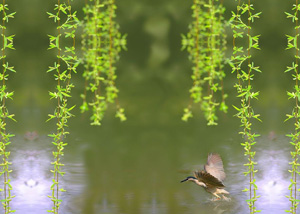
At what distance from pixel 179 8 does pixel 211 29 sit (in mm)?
2435

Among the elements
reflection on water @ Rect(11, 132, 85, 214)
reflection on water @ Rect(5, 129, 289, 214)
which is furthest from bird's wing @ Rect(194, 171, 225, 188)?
reflection on water @ Rect(11, 132, 85, 214)

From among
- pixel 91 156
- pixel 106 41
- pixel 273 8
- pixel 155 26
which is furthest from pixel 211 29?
pixel 273 8

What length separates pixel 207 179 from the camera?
4.52 meters

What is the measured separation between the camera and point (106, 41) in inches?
206

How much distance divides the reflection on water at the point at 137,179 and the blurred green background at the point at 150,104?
2 cm

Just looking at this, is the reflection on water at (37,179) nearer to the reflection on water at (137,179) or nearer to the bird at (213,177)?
the reflection on water at (137,179)

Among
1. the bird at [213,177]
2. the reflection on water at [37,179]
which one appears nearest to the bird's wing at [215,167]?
the bird at [213,177]

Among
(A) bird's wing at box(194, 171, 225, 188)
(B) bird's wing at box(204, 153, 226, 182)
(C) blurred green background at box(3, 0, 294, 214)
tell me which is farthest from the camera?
(C) blurred green background at box(3, 0, 294, 214)

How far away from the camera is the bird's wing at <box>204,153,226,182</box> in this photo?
4.53m

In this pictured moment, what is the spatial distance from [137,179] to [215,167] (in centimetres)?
83

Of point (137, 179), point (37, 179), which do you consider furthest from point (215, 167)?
point (37, 179)

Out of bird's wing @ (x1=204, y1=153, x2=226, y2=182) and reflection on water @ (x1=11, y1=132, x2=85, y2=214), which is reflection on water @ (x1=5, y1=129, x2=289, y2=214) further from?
bird's wing @ (x1=204, y1=153, x2=226, y2=182)

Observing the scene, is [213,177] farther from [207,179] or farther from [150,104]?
[150,104]

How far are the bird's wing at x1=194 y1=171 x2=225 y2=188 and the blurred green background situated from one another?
434 mm
